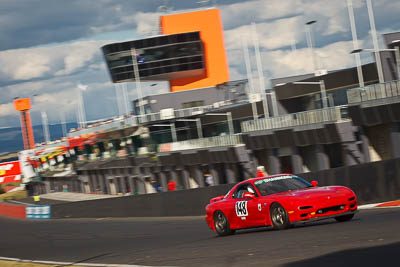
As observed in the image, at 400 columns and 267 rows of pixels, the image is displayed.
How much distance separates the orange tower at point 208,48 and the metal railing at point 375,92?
55.3 m

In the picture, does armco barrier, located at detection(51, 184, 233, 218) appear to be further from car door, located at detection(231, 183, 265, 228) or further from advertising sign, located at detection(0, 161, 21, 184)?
advertising sign, located at detection(0, 161, 21, 184)

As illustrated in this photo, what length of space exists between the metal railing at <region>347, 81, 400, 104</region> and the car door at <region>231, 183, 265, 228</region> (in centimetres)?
1724

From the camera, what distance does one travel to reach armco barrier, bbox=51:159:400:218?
1967 cm

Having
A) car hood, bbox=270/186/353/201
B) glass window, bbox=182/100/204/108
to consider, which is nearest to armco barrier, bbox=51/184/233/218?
car hood, bbox=270/186/353/201

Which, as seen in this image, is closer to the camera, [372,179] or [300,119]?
[372,179]

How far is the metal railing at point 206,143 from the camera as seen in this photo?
51.1m

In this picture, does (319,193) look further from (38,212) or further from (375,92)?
(38,212)

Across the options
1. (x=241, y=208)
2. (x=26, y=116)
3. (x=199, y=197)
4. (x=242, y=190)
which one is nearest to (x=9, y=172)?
(x=26, y=116)

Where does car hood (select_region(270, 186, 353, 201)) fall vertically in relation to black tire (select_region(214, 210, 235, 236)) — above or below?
above

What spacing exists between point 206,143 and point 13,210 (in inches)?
628

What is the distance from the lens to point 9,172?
392 ft

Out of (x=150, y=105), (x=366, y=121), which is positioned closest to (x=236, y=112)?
(x=150, y=105)

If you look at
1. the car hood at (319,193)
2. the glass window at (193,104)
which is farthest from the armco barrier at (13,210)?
the car hood at (319,193)

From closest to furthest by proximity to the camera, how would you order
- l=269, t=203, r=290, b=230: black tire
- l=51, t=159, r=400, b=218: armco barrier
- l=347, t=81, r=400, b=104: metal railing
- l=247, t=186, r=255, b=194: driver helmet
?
1. l=269, t=203, r=290, b=230: black tire
2. l=247, t=186, r=255, b=194: driver helmet
3. l=51, t=159, r=400, b=218: armco barrier
4. l=347, t=81, r=400, b=104: metal railing
